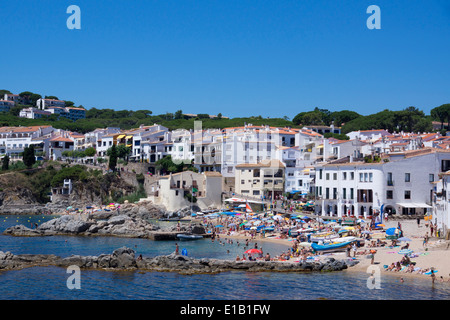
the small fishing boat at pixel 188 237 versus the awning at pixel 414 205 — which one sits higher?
the awning at pixel 414 205

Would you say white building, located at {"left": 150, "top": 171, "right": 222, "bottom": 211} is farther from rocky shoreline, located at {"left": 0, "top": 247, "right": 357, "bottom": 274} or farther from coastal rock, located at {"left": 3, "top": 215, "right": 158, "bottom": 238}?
rocky shoreline, located at {"left": 0, "top": 247, "right": 357, "bottom": 274}

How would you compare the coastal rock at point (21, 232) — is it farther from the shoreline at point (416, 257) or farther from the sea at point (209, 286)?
the shoreline at point (416, 257)

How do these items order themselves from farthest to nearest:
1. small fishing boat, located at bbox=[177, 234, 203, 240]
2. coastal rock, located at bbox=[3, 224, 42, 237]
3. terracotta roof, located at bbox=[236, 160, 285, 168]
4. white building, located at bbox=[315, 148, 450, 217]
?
terracotta roof, located at bbox=[236, 160, 285, 168], coastal rock, located at bbox=[3, 224, 42, 237], white building, located at bbox=[315, 148, 450, 217], small fishing boat, located at bbox=[177, 234, 203, 240]

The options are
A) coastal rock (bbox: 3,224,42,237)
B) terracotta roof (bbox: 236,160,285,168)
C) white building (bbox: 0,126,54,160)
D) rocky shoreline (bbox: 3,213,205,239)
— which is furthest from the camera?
white building (bbox: 0,126,54,160)

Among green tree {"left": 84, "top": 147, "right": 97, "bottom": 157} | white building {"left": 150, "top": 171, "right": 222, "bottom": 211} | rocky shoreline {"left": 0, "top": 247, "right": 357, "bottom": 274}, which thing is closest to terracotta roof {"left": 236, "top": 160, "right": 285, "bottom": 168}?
white building {"left": 150, "top": 171, "right": 222, "bottom": 211}

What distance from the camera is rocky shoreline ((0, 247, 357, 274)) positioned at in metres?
Answer: 32.2

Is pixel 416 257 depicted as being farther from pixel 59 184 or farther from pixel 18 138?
pixel 18 138

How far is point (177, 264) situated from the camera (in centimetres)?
3231

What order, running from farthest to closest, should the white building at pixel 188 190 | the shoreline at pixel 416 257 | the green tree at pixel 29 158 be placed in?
the green tree at pixel 29 158 → the white building at pixel 188 190 → the shoreline at pixel 416 257

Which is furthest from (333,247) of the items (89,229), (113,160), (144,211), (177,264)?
(113,160)

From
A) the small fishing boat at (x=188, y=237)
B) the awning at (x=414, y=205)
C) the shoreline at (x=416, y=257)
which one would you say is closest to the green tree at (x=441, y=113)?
the awning at (x=414, y=205)

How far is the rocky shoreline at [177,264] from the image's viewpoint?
32.2 metres
